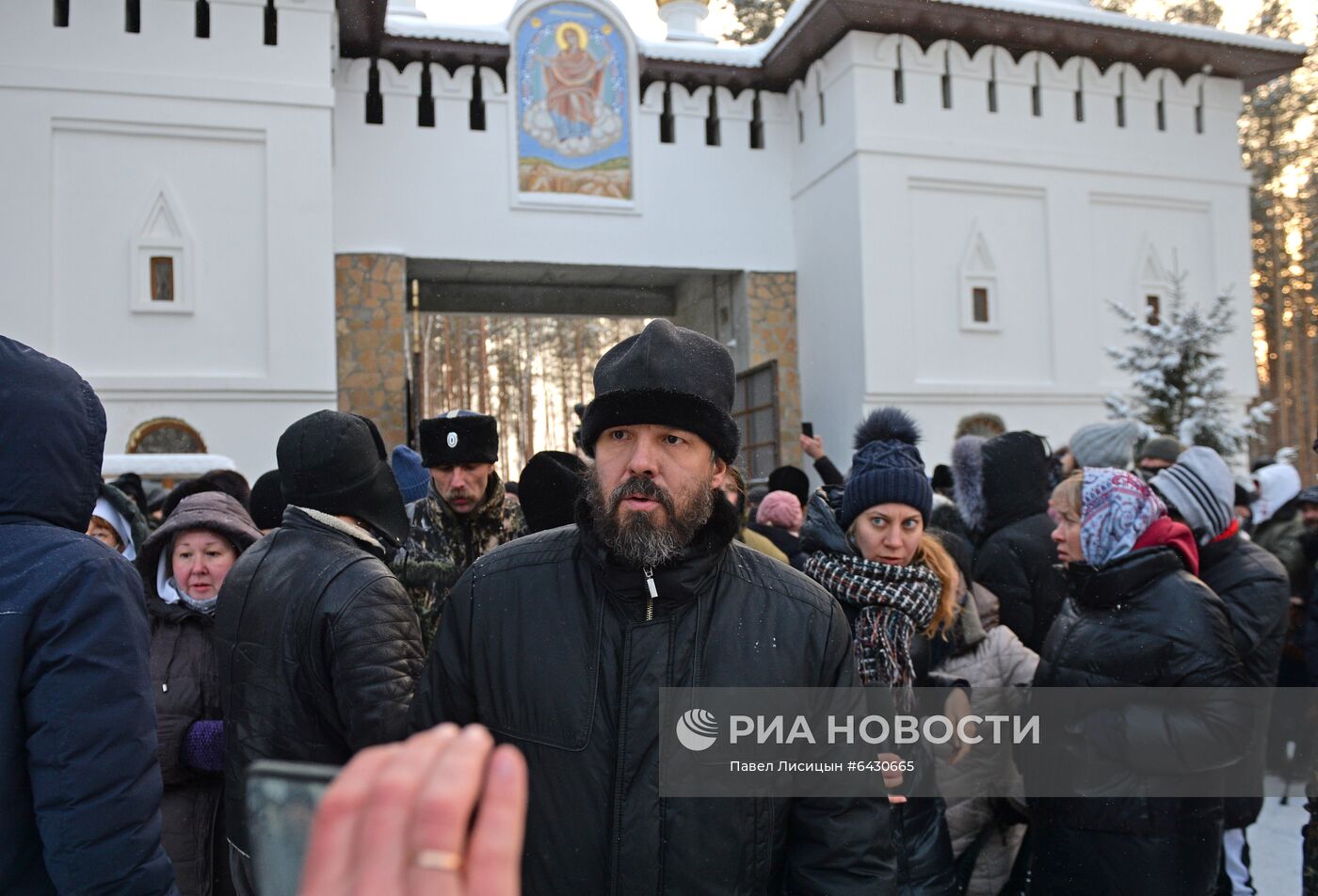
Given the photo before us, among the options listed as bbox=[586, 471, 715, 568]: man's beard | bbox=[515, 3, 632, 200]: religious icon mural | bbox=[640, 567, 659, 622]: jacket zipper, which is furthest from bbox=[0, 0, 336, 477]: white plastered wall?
bbox=[640, 567, 659, 622]: jacket zipper

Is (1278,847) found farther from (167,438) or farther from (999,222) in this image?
(167,438)

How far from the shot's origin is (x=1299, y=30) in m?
21.3

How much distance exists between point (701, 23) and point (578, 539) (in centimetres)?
1517

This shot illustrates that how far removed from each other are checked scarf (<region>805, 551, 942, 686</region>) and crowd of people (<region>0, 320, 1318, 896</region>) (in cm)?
1

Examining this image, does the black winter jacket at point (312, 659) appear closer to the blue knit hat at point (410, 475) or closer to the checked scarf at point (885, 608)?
the checked scarf at point (885, 608)

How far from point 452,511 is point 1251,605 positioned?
9.99 ft

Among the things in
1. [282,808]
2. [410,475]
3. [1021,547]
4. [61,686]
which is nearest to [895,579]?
[1021,547]

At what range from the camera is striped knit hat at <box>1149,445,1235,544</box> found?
390cm

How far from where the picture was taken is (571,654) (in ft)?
6.18

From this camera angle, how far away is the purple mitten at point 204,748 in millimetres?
2768

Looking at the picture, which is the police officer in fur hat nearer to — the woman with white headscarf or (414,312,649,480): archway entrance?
the woman with white headscarf

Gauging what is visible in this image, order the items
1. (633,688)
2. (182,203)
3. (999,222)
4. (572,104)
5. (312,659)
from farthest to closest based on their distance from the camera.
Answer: (999,222)
(572,104)
(182,203)
(312,659)
(633,688)

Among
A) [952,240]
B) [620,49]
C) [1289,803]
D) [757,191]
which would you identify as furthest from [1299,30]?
[1289,803]

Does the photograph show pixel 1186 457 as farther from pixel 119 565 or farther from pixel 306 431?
pixel 119 565
